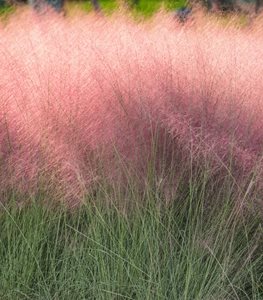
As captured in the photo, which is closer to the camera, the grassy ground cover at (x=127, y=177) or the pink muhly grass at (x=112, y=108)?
the grassy ground cover at (x=127, y=177)

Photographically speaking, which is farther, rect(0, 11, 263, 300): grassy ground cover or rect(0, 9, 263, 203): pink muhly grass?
rect(0, 9, 263, 203): pink muhly grass

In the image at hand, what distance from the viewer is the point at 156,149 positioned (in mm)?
2773

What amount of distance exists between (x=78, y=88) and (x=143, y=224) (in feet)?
2.12

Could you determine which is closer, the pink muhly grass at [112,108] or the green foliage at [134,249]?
the green foliage at [134,249]

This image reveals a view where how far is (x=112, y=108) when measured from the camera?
116 inches

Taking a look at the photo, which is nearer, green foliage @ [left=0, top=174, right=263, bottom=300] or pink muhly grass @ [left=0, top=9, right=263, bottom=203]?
green foliage @ [left=0, top=174, right=263, bottom=300]

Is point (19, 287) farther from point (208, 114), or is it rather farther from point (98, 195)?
point (208, 114)

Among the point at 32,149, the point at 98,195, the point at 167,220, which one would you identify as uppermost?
the point at 32,149

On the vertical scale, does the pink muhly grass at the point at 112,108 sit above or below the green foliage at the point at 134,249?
above

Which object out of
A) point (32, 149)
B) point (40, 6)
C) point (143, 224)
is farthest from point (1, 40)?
point (40, 6)

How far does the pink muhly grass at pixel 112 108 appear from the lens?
2.76 meters

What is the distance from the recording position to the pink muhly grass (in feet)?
9.07

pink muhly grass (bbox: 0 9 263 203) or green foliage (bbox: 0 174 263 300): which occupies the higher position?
pink muhly grass (bbox: 0 9 263 203)

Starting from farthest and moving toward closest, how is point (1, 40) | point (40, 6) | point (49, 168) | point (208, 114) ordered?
point (40, 6) < point (1, 40) < point (208, 114) < point (49, 168)
